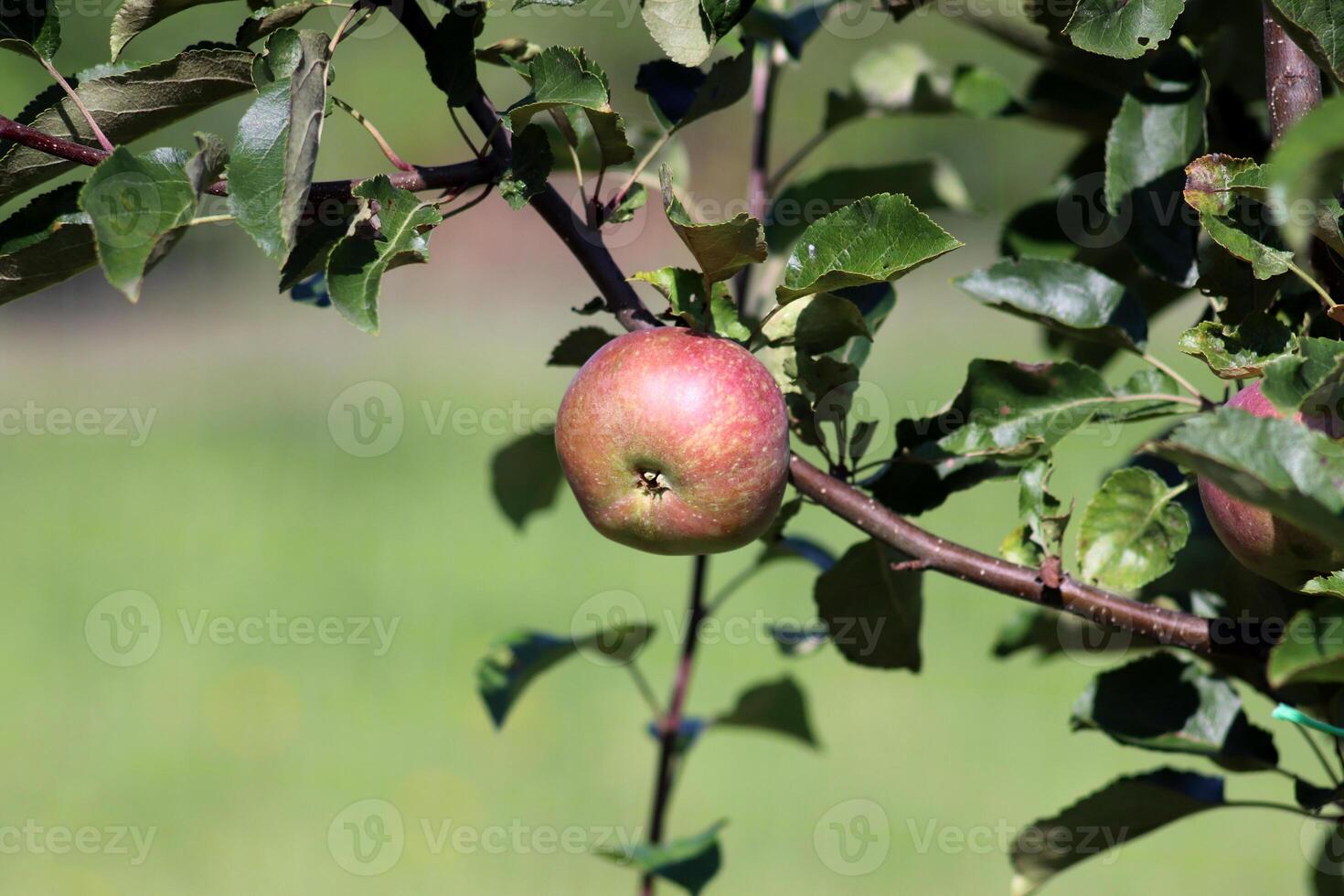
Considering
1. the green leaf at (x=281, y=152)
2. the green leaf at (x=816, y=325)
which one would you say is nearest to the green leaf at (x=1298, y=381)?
the green leaf at (x=816, y=325)

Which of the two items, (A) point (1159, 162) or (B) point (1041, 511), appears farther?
(A) point (1159, 162)

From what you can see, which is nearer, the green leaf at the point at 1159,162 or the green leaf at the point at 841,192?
the green leaf at the point at 1159,162

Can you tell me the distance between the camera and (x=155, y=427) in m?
5.80

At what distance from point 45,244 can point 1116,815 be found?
820mm

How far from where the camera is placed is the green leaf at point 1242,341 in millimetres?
728

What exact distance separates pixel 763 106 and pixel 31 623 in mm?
3281

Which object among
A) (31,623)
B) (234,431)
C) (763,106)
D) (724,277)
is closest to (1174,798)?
(724,277)

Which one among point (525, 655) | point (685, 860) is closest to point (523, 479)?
point (525, 655)

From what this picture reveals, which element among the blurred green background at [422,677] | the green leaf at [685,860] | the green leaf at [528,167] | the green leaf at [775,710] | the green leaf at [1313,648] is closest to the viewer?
the green leaf at [1313,648]

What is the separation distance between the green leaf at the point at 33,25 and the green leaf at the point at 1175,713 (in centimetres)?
82

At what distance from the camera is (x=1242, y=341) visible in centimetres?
74

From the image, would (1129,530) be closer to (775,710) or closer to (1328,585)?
(1328,585)

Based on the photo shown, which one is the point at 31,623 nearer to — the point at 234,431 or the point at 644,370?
the point at 234,431

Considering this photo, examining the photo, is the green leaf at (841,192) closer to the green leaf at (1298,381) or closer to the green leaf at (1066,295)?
the green leaf at (1066,295)
